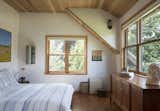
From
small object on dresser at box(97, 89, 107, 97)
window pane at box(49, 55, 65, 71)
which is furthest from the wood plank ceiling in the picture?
small object on dresser at box(97, 89, 107, 97)

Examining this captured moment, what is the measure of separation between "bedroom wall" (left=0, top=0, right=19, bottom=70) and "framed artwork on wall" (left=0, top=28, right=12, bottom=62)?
13 cm

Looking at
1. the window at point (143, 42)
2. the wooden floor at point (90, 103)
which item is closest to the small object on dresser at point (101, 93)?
the wooden floor at point (90, 103)

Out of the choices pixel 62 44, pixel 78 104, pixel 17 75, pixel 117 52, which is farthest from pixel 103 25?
pixel 17 75

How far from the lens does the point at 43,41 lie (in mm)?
6277

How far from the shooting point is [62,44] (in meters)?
6.39

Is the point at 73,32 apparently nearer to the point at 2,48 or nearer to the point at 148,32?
the point at 2,48

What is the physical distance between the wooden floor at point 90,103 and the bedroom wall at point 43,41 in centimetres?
85

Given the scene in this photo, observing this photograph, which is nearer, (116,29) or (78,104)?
(78,104)

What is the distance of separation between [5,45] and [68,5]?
86.4 inches

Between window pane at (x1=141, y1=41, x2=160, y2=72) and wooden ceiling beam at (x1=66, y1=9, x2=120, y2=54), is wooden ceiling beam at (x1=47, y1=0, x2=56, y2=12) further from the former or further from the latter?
window pane at (x1=141, y1=41, x2=160, y2=72)

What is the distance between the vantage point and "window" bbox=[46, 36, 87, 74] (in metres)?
6.37

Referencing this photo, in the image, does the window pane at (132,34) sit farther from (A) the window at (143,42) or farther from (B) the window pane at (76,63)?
(B) the window pane at (76,63)

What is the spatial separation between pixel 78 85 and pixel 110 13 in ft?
8.85

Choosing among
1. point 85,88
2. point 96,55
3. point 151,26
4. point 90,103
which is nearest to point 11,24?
point 96,55
